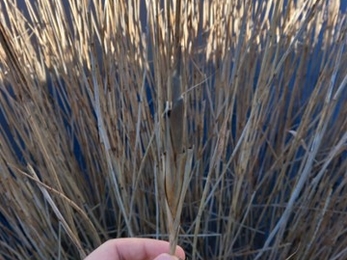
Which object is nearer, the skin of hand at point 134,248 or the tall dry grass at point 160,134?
the skin of hand at point 134,248

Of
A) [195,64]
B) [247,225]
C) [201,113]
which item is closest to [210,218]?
[247,225]

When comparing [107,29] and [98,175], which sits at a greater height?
[107,29]

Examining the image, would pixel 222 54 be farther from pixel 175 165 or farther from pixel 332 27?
pixel 175 165

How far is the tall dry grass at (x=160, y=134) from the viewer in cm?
112

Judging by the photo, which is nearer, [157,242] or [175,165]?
[175,165]

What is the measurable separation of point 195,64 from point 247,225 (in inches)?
15.4

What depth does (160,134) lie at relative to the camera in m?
1.07

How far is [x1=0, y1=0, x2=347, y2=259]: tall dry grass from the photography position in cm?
112

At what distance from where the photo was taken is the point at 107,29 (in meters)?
1.18

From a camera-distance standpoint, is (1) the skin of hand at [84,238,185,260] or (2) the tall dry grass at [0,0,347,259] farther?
(2) the tall dry grass at [0,0,347,259]

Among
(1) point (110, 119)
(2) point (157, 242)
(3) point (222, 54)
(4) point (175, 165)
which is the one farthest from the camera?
(3) point (222, 54)


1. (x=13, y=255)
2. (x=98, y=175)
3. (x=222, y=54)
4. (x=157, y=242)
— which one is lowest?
(x=13, y=255)

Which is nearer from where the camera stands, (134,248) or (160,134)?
(134,248)

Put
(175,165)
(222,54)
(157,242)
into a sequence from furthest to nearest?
1. (222,54)
2. (157,242)
3. (175,165)
